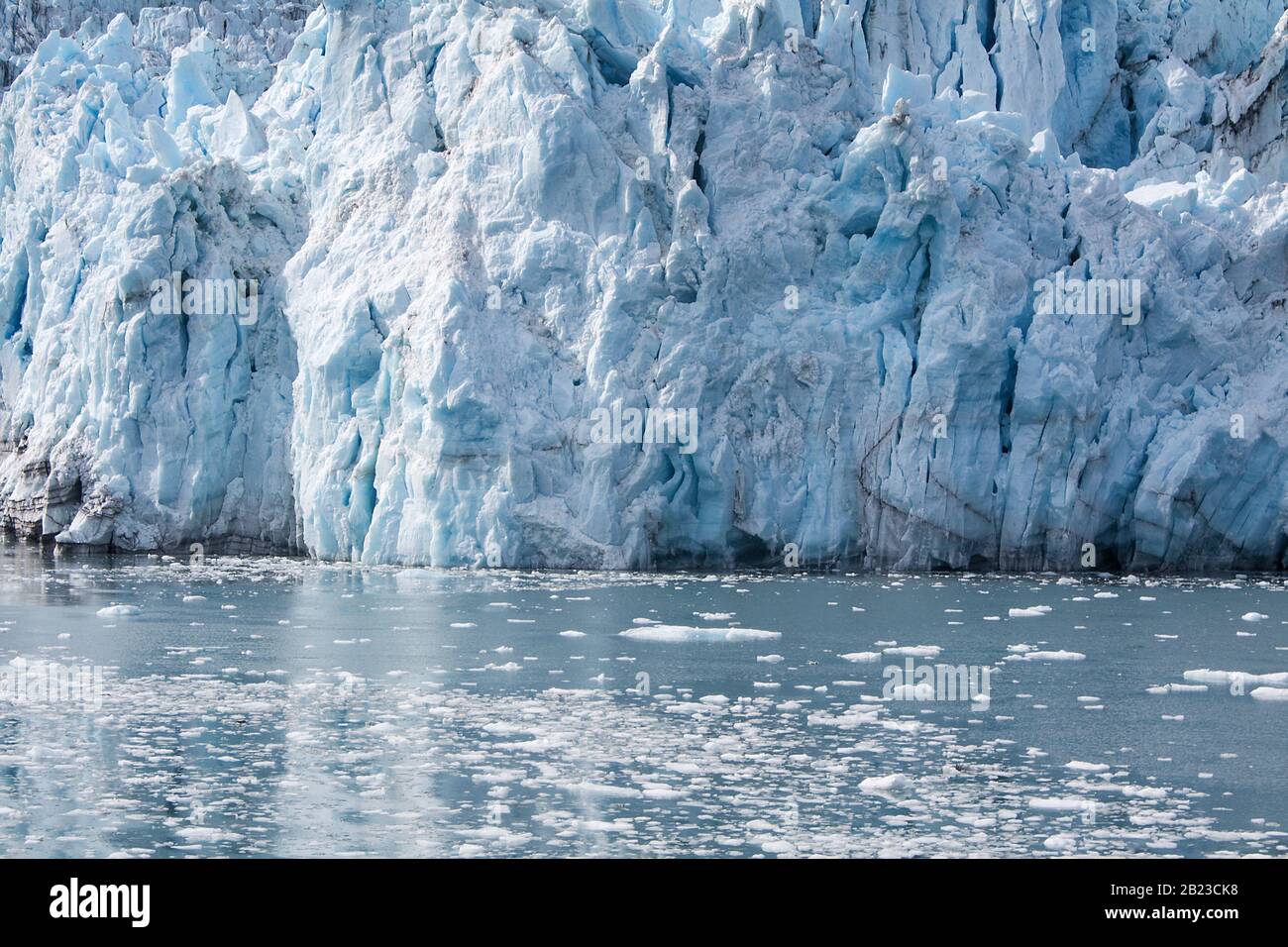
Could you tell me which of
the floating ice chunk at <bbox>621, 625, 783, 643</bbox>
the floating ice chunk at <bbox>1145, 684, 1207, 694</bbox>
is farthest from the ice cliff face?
the floating ice chunk at <bbox>1145, 684, 1207, 694</bbox>

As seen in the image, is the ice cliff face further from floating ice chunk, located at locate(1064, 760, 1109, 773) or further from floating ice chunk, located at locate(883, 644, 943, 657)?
floating ice chunk, located at locate(1064, 760, 1109, 773)

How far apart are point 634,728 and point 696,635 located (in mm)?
3757

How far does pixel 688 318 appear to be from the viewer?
18.5 m

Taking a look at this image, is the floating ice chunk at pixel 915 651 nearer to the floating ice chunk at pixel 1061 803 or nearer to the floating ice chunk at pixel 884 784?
the floating ice chunk at pixel 884 784

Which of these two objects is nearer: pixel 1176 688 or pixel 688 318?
pixel 1176 688

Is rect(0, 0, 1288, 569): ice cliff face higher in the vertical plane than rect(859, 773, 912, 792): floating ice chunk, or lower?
higher

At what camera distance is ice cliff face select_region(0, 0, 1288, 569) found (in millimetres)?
18141

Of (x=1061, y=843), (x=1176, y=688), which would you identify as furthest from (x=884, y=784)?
(x=1176, y=688)

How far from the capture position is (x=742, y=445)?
18469mm

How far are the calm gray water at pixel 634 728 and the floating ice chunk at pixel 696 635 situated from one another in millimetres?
44

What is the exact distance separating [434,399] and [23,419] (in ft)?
27.0

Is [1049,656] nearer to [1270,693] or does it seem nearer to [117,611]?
[1270,693]

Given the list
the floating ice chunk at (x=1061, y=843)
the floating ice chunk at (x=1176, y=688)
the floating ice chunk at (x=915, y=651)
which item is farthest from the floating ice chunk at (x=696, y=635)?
the floating ice chunk at (x=1061, y=843)

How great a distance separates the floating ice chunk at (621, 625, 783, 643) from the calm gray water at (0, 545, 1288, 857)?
1.7 inches
